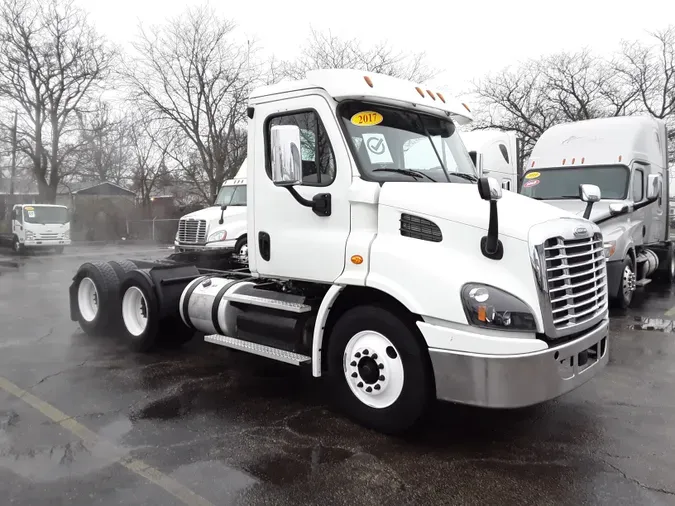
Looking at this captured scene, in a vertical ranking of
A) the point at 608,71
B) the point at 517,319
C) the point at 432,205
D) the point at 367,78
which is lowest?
the point at 517,319

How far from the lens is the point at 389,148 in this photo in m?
4.78

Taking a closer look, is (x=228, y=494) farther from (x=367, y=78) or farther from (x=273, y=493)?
(x=367, y=78)

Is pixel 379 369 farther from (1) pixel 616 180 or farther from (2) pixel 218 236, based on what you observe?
(2) pixel 218 236

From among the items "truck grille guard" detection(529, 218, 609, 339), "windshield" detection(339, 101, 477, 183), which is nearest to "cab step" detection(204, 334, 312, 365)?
"windshield" detection(339, 101, 477, 183)

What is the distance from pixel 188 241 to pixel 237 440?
1197 cm

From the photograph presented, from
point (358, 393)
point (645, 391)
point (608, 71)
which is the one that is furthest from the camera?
point (608, 71)

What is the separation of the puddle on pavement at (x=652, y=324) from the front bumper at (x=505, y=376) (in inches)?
206

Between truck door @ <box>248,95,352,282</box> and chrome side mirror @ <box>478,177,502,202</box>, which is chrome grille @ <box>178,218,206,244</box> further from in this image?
chrome side mirror @ <box>478,177,502,202</box>

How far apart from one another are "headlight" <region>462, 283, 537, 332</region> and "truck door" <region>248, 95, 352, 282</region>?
1229mm

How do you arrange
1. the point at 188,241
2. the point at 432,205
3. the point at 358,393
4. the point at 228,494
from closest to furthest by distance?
1. the point at 228,494
2. the point at 432,205
3. the point at 358,393
4. the point at 188,241

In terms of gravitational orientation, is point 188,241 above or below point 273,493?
above

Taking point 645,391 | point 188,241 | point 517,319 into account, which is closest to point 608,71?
point 188,241

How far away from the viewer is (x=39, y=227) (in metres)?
25.0

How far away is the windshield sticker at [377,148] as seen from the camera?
4.70m
